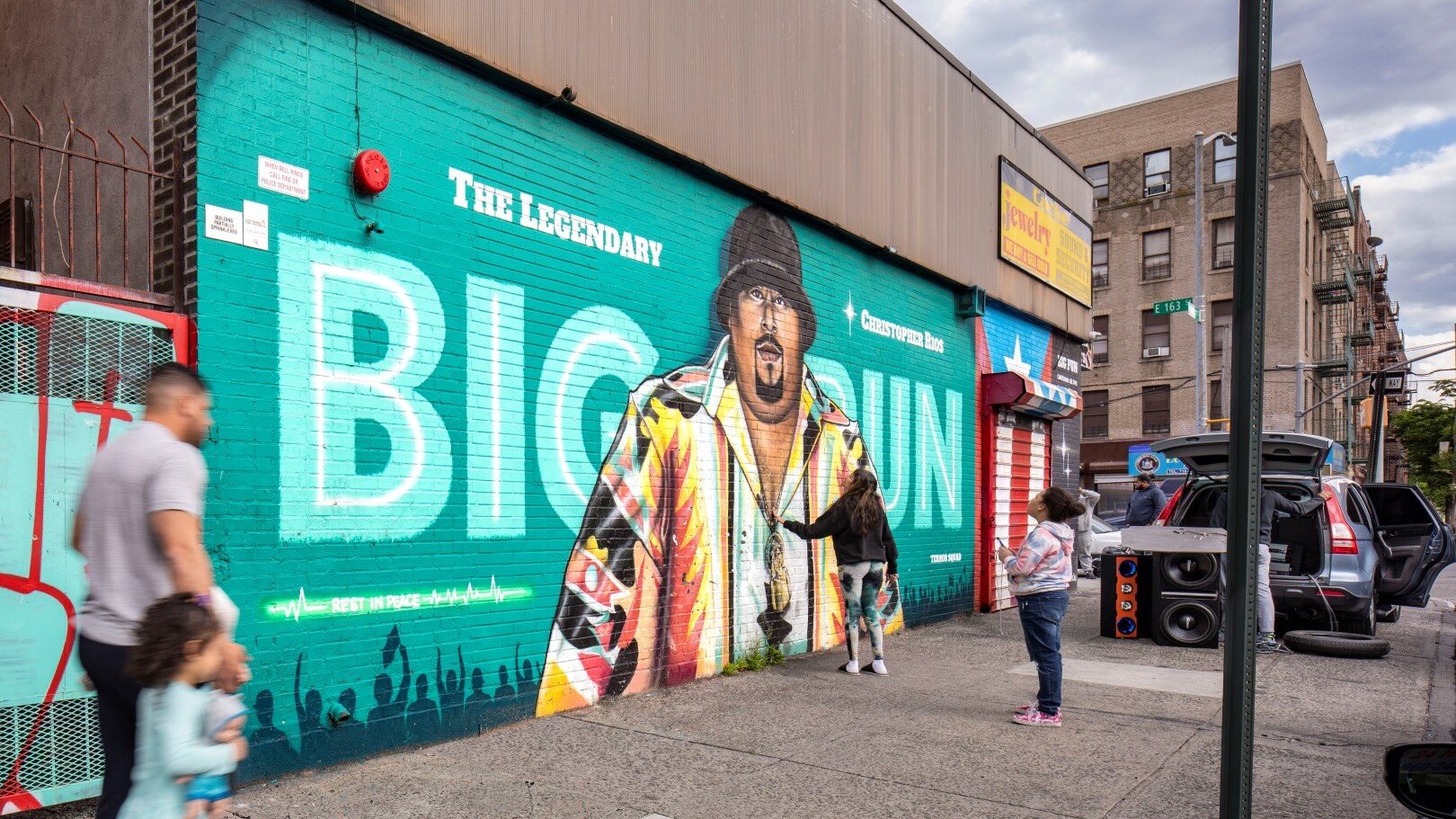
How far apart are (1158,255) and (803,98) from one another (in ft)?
101

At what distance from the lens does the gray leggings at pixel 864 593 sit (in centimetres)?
826

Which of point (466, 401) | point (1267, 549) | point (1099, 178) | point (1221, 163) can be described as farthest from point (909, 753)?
point (1099, 178)

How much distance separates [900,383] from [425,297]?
21.3 feet

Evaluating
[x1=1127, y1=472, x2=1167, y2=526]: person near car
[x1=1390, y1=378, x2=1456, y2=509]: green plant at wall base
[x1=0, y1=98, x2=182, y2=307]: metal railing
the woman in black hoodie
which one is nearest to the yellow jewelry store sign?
[x1=1127, y1=472, x2=1167, y2=526]: person near car

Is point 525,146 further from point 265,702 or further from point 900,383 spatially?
point 900,383

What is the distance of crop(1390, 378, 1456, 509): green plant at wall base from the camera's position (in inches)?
1576

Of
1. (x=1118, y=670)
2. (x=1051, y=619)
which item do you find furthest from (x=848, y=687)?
(x=1118, y=670)

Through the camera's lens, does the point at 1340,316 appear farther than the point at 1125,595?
Yes

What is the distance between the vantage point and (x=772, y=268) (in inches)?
359

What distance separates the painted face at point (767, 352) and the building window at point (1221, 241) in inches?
1193

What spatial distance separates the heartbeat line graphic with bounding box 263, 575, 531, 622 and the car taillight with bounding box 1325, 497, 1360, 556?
318 inches

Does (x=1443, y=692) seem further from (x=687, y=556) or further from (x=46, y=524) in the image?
(x=46, y=524)

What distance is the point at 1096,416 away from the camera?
121 ft

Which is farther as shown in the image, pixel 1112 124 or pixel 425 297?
pixel 1112 124
